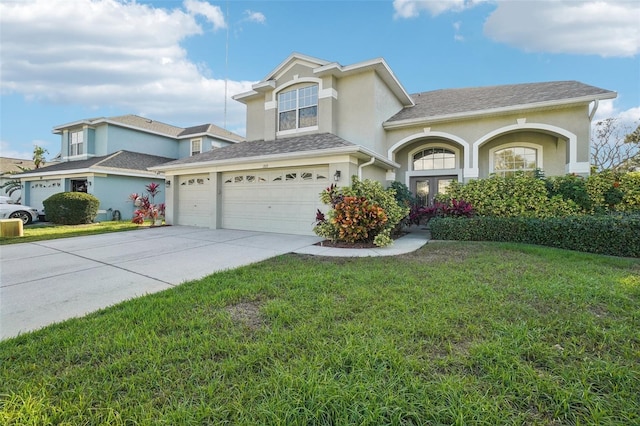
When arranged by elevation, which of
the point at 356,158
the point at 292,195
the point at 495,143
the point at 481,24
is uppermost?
the point at 481,24

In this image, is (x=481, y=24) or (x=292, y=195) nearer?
(x=292, y=195)

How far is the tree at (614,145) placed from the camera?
62.7ft

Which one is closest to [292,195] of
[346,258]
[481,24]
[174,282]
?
[346,258]

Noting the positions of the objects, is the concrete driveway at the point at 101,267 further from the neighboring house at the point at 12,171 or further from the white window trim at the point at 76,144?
the neighboring house at the point at 12,171

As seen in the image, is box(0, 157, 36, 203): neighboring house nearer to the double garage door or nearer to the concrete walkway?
the double garage door

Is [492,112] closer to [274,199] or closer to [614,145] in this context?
[274,199]

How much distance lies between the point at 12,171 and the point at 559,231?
41105 mm

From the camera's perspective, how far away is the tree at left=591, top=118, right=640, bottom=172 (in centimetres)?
1911

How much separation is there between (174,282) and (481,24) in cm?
1640

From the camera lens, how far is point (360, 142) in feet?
37.3

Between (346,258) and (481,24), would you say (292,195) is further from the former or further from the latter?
(481,24)

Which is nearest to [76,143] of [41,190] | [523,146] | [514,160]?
[41,190]

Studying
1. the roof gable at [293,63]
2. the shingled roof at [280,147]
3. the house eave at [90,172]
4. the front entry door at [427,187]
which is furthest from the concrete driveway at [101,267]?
the house eave at [90,172]

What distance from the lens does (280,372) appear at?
82.4 inches
